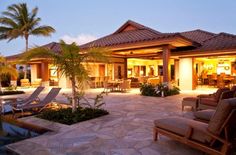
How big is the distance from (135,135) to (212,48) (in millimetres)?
10682

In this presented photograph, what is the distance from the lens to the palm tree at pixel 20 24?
77.2ft

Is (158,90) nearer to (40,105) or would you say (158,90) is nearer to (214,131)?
Answer: (40,105)

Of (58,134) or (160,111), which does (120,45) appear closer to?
(160,111)

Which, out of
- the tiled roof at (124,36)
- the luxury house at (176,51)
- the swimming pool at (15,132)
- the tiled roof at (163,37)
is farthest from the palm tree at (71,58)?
the tiled roof at (124,36)

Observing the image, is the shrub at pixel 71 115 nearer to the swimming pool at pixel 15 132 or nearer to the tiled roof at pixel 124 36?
the swimming pool at pixel 15 132

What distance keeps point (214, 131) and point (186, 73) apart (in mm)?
12706

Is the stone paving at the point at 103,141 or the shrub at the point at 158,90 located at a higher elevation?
the shrub at the point at 158,90

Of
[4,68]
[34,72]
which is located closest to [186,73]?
[4,68]

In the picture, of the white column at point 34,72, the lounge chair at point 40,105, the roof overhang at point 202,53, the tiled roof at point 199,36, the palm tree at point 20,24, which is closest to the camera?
the lounge chair at point 40,105

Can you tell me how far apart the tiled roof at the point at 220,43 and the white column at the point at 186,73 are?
1478 mm

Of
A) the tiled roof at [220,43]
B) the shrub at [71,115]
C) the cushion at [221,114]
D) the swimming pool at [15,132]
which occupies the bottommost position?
the swimming pool at [15,132]

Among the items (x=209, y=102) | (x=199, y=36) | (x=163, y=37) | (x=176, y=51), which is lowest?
(x=209, y=102)

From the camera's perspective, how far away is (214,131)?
11.3 feet

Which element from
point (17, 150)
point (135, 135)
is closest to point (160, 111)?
point (135, 135)
